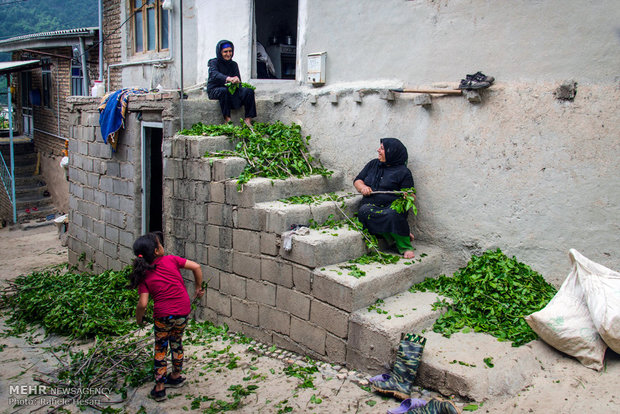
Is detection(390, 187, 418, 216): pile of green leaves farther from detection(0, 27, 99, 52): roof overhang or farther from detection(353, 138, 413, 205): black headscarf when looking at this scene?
detection(0, 27, 99, 52): roof overhang

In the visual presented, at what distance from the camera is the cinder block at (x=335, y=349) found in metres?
4.64

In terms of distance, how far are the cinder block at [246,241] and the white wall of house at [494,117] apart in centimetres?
171

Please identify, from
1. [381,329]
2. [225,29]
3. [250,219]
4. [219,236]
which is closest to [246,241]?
[250,219]

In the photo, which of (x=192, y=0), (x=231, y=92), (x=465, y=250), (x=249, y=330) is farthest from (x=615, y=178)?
(x=192, y=0)

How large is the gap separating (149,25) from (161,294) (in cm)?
781

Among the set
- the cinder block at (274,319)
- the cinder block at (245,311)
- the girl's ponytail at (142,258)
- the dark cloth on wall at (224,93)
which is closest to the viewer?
the girl's ponytail at (142,258)

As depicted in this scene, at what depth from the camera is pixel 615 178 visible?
4.35 meters

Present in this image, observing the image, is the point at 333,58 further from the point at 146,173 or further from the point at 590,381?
the point at 590,381

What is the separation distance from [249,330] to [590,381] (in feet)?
11.7

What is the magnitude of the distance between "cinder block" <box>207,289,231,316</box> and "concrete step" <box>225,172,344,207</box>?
4.14ft

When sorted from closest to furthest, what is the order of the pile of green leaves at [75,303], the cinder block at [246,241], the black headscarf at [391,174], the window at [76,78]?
1. the black headscarf at [391,174]
2. the cinder block at [246,241]
3. the pile of green leaves at [75,303]
4. the window at [76,78]

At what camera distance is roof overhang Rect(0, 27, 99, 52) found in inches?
500

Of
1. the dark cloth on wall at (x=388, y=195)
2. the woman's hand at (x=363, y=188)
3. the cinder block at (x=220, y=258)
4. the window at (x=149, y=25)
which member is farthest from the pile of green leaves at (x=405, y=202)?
the window at (x=149, y=25)

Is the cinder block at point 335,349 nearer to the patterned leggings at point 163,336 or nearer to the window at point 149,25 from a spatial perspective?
the patterned leggings at point 163,336
